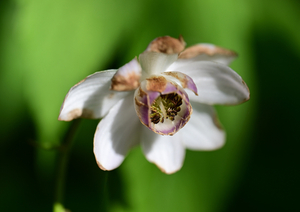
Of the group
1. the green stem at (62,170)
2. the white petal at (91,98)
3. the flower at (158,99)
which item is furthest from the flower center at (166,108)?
the green stem at (62,170)

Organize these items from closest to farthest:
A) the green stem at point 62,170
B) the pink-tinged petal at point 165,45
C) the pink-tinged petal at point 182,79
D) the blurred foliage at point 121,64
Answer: the pink-tinged petal at point 165,45 < the pink-tinged petal at point 182,79 < the green stem at point 62,170 < the blurred foliage at point 121,64

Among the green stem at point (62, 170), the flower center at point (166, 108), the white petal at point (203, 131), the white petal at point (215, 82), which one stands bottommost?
the green stem at point (62, 170)

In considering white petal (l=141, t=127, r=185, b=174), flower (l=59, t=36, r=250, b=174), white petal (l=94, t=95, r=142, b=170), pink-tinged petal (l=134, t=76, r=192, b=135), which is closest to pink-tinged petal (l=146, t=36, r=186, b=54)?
flower (l=59, t=36, r=250, b=174)

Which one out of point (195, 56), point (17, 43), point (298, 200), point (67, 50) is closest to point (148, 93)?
point (195, 56)

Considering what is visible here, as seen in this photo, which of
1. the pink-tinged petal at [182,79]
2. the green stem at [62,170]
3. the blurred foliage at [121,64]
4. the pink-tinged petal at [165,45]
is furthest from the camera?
the blurred foliage at [121,64]

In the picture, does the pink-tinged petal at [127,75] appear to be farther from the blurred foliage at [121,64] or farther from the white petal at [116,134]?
the blurred foliage at [121,64]

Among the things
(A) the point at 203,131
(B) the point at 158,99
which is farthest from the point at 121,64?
(A) the point at 203,131

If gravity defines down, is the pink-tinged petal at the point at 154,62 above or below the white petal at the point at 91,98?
above

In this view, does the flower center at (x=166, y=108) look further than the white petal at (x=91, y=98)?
Yes

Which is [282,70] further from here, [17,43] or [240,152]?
[17,43]
